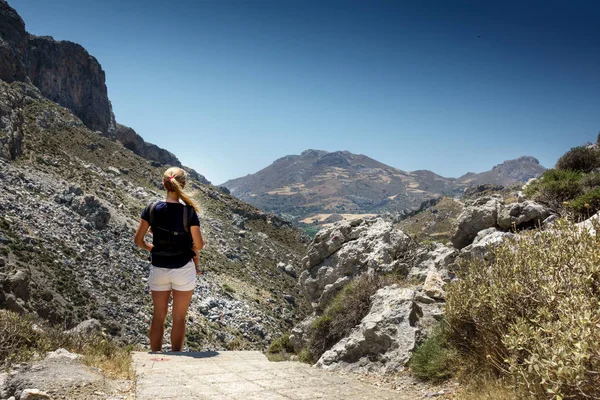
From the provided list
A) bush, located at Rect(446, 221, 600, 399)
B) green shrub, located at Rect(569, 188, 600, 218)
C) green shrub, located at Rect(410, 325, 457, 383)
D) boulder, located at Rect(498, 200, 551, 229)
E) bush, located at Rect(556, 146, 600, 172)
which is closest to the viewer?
bush, located at Rect(446, 221, 600, 399)

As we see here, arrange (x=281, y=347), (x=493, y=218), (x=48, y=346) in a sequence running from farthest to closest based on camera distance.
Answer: (x=281, y=347) < (x=493, y=218) < (x=48, y=346)

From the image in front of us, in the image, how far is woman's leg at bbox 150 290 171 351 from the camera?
562 centimetres

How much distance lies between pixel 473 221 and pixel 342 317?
394 cm

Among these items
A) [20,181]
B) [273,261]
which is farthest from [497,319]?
[273,261]

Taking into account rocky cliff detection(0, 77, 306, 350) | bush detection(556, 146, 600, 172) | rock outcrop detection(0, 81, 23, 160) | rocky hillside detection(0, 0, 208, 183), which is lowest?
rocky cliff detection(0, 77, 306, 350)

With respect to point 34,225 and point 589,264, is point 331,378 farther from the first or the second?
point 34,225

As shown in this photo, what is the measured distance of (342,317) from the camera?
7.17m

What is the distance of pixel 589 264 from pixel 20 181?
50.0m

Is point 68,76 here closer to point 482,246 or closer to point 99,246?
point 99,246

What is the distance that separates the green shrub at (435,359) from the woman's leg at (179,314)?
3.21m

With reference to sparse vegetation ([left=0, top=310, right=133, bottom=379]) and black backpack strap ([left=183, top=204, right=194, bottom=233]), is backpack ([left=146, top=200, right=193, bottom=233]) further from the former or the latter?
sparse vegetation ([left=0, top=310, right=133, bottom=379])

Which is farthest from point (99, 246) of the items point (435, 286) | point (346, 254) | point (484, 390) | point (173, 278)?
point (484, 390)

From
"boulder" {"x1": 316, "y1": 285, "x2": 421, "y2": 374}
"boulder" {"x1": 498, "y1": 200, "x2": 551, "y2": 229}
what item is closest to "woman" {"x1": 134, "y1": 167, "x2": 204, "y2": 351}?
"boulder" {"x1": 316, "y1": 285, "x2": 421, "y2": 374}

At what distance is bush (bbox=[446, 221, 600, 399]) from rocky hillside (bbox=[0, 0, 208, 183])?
111544 millimetres
